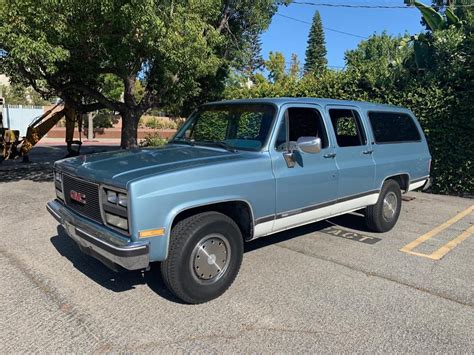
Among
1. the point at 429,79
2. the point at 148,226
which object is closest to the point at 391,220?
the point at 148,226

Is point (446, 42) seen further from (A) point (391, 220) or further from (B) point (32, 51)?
(B) point (32, 51)

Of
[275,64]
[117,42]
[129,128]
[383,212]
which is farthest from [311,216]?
[275,64]

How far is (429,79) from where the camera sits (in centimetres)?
951

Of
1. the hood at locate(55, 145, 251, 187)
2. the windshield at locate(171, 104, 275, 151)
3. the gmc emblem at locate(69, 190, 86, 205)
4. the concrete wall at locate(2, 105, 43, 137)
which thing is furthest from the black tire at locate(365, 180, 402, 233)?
the concrete wall at locate(2, 105, 43, 137)

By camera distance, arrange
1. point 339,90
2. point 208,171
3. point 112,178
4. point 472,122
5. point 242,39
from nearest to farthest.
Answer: point 112,178, point 208,171, point 472,122, point 339,90, point 242,39

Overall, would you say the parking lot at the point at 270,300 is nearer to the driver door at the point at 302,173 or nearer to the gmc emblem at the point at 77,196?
the driver door at the point at 302,173

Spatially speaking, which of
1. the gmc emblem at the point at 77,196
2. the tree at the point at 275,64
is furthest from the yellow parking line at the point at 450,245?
the tree at the point at 275,64

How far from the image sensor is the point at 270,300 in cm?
385

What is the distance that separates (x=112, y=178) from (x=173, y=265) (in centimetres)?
91

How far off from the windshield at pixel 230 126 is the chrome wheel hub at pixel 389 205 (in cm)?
259

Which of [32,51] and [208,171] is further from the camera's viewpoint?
[32,51]

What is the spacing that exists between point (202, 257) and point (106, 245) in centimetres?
86

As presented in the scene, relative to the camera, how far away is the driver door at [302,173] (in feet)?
14.0

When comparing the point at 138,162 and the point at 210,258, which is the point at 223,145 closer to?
the point at 138,162
